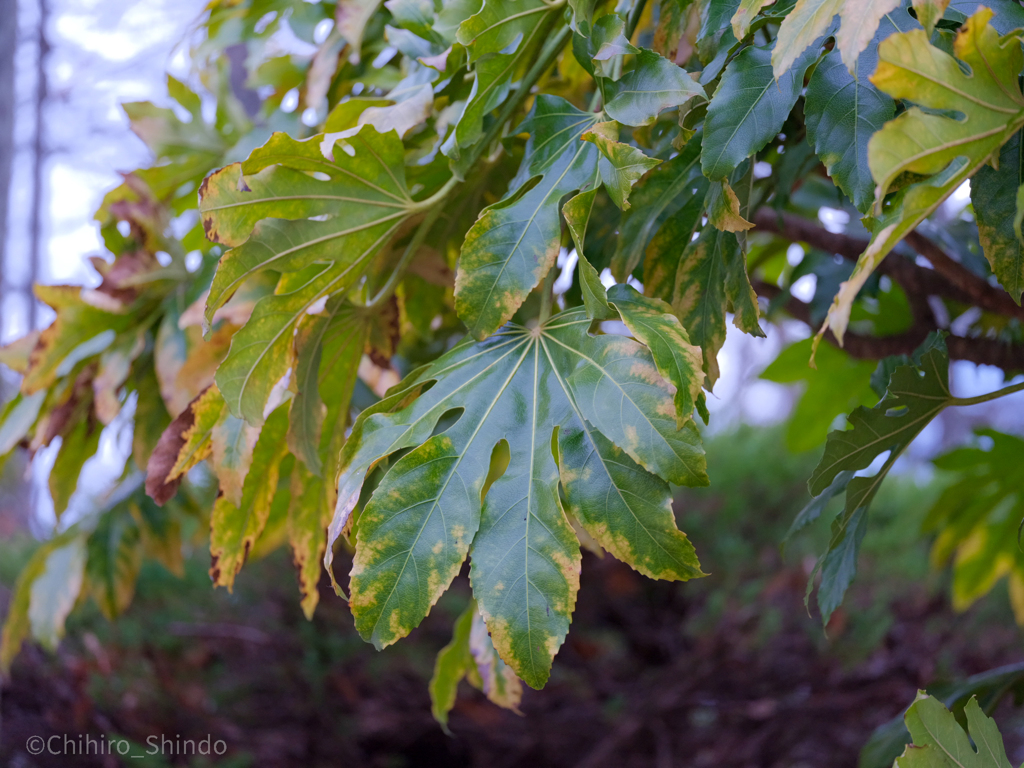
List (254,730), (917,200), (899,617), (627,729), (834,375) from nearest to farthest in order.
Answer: (917,200) → (834,375) → (627,729) → (254,730) → (899,617)

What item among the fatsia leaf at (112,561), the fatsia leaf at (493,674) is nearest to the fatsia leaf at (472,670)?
the fatsia leaf at (493,674)

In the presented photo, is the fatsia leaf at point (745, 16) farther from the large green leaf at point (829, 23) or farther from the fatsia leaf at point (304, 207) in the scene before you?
the fatsia leaf at point (304, 207)

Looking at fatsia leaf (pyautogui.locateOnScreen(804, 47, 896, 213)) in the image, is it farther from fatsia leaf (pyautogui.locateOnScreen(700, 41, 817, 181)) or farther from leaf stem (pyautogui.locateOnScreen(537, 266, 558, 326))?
leaf stem (pyautogui.locateOnScreen(537, 266, 558, 326))

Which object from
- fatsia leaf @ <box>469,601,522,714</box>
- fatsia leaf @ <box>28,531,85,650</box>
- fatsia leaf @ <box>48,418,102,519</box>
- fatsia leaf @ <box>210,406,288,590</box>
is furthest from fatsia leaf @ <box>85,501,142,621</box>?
fatsia leaf @ <box>469,601,522,714</box>

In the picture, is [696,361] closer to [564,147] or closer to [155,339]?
[564,147]

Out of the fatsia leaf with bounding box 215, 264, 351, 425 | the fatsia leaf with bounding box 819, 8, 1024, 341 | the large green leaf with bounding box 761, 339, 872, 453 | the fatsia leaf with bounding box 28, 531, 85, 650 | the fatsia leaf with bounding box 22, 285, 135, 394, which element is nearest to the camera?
the fatsia leaf with bounding box 819, 8, 1024, 341

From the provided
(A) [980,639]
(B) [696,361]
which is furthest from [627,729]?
(B) [696,361]

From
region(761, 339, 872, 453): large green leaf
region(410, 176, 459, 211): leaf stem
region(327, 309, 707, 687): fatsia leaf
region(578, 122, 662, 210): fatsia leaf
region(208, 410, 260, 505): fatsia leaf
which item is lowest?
region(761, 339, 872, 453): large green leaf
